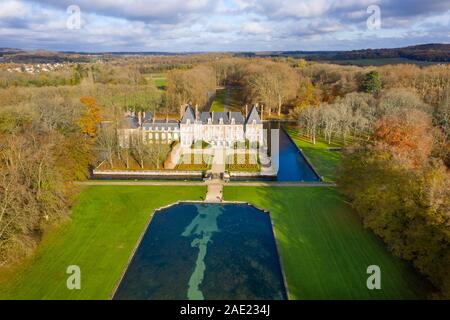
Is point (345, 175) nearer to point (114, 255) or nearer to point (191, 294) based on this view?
point (191, 294)

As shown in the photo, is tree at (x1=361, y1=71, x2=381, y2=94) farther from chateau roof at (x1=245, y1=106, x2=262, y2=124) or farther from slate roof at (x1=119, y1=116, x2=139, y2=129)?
slate roof at (x1=119, y1=116, x2=139, y2=129)

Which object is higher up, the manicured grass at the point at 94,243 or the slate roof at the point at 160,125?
the slate roof at the point at 160,125

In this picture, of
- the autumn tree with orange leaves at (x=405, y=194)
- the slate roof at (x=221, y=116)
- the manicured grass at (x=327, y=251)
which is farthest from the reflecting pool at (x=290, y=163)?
the autumn tree with orange leaves at (x=405, y=194)

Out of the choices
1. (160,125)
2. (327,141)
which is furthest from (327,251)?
(160,125)

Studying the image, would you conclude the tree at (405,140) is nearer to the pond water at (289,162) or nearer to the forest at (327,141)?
the forest at (327,141)

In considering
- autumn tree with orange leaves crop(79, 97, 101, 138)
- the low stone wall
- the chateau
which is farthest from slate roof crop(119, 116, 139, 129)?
the low stone wall

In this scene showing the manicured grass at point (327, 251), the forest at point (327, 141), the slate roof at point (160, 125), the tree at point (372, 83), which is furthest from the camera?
the tree at point (372, 83)
